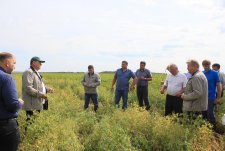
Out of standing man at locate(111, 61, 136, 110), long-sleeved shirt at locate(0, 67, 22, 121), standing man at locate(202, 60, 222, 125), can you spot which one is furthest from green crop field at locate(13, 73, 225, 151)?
standing man at locate(111, 61, 136, 110)

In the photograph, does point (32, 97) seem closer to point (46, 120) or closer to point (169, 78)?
point (46, 120)

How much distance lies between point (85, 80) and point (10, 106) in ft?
25.2

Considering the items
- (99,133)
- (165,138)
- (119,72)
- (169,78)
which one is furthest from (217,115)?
A: (99,133)

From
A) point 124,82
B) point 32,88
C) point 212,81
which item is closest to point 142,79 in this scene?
point 124,82

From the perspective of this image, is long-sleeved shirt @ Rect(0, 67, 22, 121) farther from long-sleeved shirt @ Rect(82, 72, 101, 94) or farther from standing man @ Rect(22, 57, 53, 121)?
long-sleeved shirt @ Rect(82, 72, 101, 94)

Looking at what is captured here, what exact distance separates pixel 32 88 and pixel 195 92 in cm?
346

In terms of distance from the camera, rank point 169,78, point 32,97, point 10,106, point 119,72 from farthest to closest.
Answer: point 119,72
point 169,78
point 32,97
point 10,106

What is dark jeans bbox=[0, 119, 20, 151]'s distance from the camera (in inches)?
185

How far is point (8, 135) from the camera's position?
15.5 ft

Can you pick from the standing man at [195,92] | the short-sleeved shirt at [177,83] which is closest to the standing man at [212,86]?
the short-sleeved shirt at [177,83]

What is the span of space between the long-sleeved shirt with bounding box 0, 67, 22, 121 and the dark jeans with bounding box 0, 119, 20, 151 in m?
0.09

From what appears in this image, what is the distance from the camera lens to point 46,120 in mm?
6711

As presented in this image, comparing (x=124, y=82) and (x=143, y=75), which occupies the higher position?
(x=143, y=75)

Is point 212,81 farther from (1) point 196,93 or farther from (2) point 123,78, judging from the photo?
(2) point 123,78
